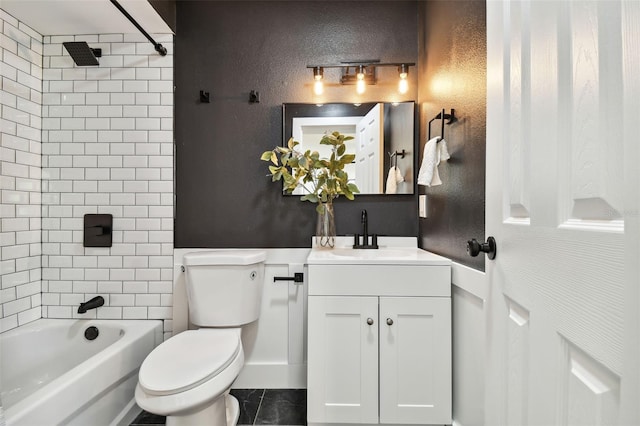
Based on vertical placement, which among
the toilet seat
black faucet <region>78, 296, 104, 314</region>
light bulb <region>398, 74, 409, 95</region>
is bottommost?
the toilet seat

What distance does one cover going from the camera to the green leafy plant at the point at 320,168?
5.66ft

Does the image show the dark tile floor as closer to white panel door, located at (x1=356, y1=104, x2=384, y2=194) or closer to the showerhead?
white panel door, located at (x1=356, y1=104, x2=384, y2=194)

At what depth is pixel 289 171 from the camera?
186cm

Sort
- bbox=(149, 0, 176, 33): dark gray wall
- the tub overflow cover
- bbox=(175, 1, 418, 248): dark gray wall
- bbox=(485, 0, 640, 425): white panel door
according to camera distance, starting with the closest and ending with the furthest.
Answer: bbox=(485, 0, 640, 425): white panel door → bbox=(149, 0, 176, 33): dark gray wall → the tub overflow cover → bbox=(175, 1, 418, 248): dark gray wall

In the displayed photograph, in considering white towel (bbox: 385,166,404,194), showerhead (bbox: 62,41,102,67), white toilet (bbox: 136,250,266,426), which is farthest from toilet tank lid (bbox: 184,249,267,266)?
showerhead (bbox: 62,41,102,67)

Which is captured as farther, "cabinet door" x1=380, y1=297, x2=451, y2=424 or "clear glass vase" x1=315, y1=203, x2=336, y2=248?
"clear glass vase" x1=315, y1=203, x2=336, y2=248

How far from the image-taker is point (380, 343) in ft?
4.43

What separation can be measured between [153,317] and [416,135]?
6.50 ft

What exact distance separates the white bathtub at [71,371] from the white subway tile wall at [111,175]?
0.13 meters

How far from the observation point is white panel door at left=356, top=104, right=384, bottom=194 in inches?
72.4

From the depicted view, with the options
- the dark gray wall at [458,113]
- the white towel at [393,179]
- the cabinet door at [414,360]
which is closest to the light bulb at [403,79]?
the dark gray wall at [458,113]

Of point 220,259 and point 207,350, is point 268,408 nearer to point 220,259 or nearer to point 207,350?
point 207,350

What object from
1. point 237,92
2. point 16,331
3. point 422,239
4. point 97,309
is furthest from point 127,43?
point 422,239

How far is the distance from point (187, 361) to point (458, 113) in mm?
1562
